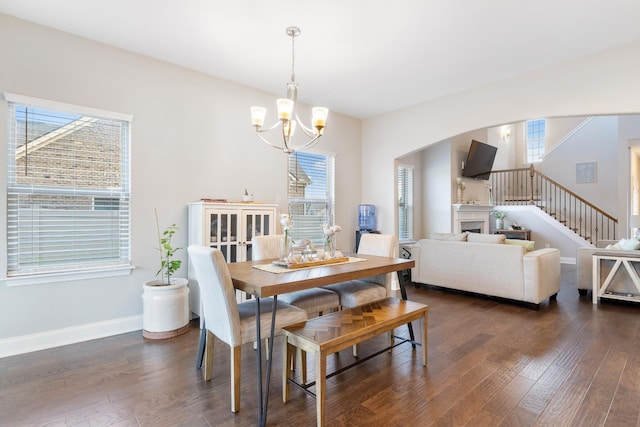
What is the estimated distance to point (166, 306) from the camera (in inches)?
127

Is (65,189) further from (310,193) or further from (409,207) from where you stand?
(409,207)

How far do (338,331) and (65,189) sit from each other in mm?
2844

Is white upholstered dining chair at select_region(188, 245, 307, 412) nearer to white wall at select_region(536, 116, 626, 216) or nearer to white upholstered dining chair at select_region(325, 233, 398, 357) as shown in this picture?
white upholstered dining chair at select_region(325, 233, 398, 357)

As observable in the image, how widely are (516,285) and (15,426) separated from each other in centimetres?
481

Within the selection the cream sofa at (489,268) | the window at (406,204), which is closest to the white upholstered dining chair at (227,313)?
the cream sofa at (489,268)

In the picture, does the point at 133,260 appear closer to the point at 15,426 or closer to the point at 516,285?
the point at 15,426

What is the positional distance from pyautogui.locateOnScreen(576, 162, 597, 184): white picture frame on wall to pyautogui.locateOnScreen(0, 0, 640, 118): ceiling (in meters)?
6.55

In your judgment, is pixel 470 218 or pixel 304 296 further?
pixel 470 218

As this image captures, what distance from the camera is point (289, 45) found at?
3.31 meters

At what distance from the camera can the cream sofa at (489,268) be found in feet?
13.6

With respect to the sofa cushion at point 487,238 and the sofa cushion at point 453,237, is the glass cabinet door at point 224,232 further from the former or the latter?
the sofa cushion at point 487,238

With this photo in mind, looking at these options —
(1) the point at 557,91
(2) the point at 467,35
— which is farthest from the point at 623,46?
(2) the point at 467,35

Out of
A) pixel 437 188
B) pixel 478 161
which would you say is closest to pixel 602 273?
pixel 437 188

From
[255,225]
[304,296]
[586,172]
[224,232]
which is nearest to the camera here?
[304,296]
